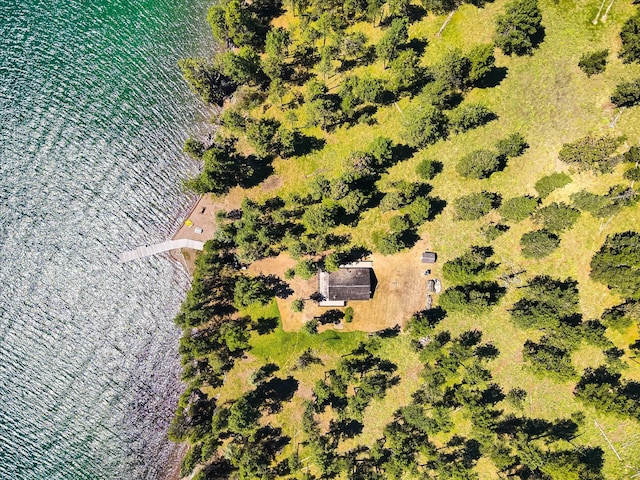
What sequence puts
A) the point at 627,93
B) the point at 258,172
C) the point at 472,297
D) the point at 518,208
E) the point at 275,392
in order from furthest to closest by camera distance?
the point at 258,172
the point at 275,392
the point at 472,297
the point at 518,208
the point at 627,93

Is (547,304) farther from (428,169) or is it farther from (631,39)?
(631,39)

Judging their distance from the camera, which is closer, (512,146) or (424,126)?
(424,126)

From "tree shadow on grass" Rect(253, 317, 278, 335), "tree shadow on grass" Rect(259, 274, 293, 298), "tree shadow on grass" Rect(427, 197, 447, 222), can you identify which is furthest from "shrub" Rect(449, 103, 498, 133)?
"tree shadow on grass" Rect(253, 317, 278, 335)

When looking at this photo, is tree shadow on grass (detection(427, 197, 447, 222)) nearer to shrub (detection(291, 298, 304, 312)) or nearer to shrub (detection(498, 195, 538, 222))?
shrub (detection(498, 195, 538, 222))

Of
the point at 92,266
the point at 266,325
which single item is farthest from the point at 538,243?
the point at 92,266

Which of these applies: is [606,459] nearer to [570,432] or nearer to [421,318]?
[570,432]
